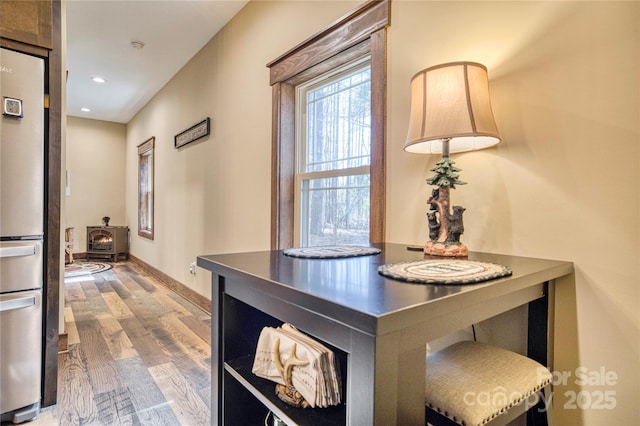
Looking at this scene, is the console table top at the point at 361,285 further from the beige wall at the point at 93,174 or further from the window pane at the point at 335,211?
the beige wall at the point at 93,174

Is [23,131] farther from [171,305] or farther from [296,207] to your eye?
[171,305]

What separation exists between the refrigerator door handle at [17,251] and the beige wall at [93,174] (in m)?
5.46

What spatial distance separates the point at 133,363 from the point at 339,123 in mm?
1948

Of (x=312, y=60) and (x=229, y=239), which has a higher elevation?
(x=312, y=60)

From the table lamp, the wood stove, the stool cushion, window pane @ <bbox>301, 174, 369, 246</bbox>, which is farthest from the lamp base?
the wood stove

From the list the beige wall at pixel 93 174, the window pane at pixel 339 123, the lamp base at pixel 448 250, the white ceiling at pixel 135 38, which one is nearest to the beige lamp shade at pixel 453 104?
the lamp base at pixel 448 250

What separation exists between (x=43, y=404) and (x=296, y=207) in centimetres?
165

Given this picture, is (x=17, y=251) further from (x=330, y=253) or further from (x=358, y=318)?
(x=358, y=318)

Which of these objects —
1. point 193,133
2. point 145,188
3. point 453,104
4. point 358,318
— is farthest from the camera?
point 145,188

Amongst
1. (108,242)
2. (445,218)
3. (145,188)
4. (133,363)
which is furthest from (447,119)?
(108,242)

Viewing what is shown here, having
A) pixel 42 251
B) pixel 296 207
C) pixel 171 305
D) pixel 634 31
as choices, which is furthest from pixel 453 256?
pixel 171 305

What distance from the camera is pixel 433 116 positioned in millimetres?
1061

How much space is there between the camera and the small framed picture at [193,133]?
325 centimetres

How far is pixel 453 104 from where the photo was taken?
3.37 ft
